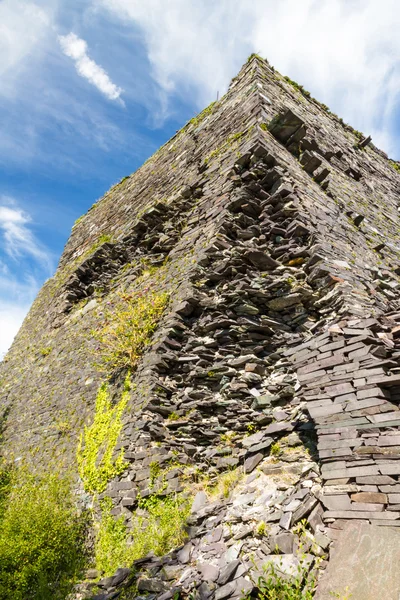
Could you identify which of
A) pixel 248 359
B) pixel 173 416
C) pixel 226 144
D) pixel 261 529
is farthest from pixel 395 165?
pixel 261 529

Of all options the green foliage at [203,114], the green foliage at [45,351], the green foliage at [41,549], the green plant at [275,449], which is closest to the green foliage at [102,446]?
the green foliage at [41,549]

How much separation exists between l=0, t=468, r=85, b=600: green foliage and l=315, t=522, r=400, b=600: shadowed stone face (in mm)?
3026

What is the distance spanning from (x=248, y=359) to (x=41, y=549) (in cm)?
370

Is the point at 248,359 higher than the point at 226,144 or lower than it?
lower

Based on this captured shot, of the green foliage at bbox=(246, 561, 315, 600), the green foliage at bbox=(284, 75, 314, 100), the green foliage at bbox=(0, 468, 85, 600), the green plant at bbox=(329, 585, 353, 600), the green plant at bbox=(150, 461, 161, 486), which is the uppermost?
the green foliage at bbox=(284, 75, 314, 100)

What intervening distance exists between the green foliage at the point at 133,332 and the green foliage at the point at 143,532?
244 cm

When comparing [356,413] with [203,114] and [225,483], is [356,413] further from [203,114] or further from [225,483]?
[203,114]

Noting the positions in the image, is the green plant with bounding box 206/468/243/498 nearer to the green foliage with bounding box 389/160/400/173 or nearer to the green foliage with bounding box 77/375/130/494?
the green foliage with bounding box 77/375/130/494

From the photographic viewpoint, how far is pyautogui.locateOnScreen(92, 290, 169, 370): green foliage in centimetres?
668

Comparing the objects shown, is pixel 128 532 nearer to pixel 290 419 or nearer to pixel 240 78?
pixel 290 419

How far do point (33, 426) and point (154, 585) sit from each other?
21.4 feet

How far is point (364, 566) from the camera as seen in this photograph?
2.65 meters

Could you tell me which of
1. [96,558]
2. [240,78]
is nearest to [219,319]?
[96,558]

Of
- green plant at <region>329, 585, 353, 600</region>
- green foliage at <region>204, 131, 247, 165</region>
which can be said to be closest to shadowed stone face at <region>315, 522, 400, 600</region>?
green plant at <region>329, 585, 353, 600</region>
